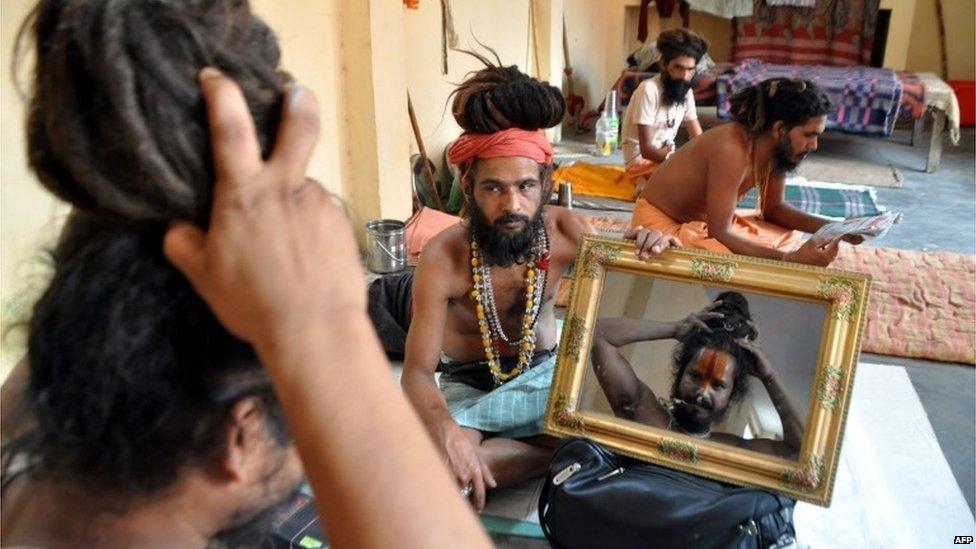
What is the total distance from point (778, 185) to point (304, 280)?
3676 mm

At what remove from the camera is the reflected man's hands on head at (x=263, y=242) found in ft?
2.04

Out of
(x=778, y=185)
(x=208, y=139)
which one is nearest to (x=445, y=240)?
(x=208, y=139)

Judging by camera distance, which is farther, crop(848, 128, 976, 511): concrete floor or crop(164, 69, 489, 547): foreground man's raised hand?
crop(848, 128, 976, 511): concrete floor

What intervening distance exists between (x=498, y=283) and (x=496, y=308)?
3.2 inches

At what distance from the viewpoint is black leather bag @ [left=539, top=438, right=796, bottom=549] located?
1.95 metres

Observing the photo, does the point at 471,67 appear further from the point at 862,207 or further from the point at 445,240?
the point at 445,240

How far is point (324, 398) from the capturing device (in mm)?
627

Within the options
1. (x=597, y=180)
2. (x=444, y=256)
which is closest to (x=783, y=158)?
(x=444, y=256)

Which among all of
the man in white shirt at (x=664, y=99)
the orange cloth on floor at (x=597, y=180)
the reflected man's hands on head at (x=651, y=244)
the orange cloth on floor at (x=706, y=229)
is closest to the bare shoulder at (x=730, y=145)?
the orange cloth on floor at (x=706, y=229)

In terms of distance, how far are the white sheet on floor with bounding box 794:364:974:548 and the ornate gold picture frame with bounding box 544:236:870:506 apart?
0.41 meters

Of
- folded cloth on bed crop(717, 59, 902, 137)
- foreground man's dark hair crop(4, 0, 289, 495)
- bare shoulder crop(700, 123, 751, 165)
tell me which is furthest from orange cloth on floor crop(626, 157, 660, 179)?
foreground man's dark hair crop(4, 0, 289, 495)

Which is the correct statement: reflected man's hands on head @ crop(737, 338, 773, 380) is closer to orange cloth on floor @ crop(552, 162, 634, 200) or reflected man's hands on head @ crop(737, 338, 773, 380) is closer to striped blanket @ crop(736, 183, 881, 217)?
striped blanket @ crop(736, 183, 881, 217)

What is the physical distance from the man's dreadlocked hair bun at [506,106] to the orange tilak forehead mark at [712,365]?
0.86 m

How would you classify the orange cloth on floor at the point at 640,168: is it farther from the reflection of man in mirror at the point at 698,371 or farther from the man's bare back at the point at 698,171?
the reflection of man in mirror at the point at 698,371
